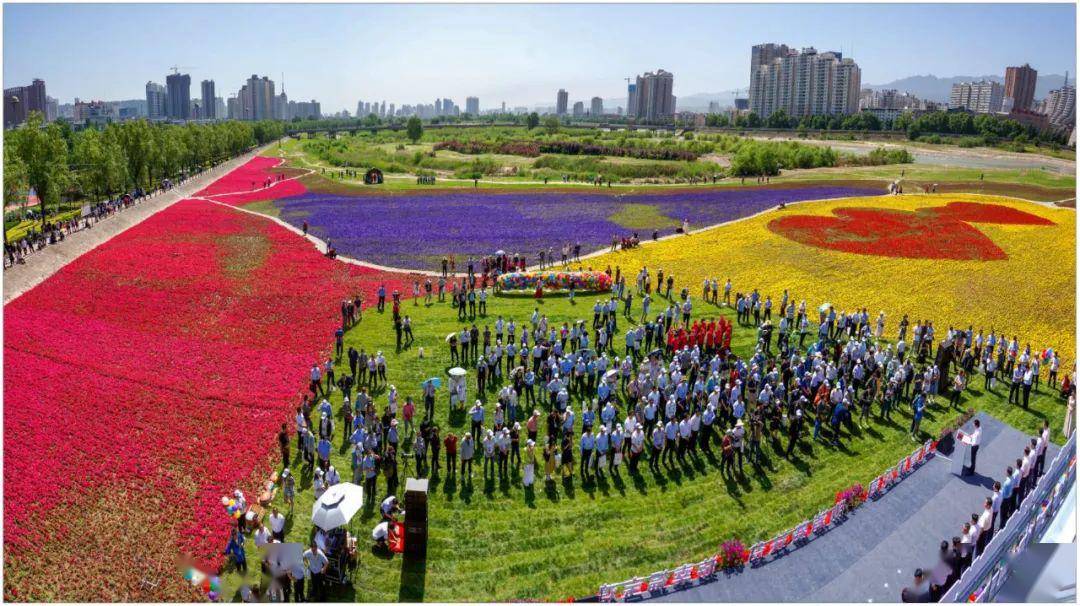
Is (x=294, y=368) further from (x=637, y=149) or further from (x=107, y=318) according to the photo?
(x=637, y=149)

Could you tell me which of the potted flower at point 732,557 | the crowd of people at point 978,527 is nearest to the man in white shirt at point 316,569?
→ the potted flower at point 732,557

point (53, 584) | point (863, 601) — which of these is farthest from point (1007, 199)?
point (53, 584)

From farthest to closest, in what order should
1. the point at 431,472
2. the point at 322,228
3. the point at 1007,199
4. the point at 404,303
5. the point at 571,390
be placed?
the point at 1007,199, the point at 322,228, the point at 404,303, the point at 571,390, the point at 431,472

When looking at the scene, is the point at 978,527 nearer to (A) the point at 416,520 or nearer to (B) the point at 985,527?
(B) the point at 985,527

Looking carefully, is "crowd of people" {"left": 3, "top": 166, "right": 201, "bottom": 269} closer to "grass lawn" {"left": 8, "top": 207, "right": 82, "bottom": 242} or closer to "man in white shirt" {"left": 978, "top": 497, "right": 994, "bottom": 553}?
"grass lawn" {"left": 8, "top": 207, "right": 82, "bottom": 242}

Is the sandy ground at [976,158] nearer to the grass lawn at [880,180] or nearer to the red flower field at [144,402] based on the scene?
the grass lawn at [880,180]

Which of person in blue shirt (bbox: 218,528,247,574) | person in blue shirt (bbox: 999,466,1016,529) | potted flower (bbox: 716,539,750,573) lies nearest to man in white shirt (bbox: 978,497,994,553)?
person in blue shirt (bbox: 999,466,1016,529)
